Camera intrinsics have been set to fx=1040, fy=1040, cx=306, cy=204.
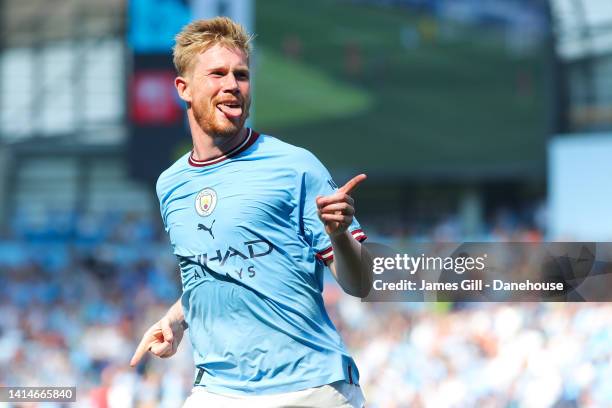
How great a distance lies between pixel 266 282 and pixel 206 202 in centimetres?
30

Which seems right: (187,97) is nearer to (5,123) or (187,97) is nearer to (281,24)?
(281,24)

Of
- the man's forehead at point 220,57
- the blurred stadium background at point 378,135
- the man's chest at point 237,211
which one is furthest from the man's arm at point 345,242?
the blurred stadium background at point 378,135

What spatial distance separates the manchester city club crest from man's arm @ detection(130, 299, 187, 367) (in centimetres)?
37

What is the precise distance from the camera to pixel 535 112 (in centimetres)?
1417

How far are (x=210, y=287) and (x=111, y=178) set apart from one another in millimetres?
16950

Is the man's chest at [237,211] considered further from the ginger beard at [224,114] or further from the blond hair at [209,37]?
the blond hair at [209,37]

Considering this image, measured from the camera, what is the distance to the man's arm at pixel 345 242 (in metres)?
2.59

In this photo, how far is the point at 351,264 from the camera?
2762 mm

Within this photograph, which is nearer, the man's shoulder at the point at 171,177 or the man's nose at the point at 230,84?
the man's nose at the point at 230,84

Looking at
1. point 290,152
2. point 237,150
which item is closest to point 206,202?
point 237,150

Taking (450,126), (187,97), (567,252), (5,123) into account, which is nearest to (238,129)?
(187,97)

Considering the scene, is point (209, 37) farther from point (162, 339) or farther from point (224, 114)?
point (162, 339)

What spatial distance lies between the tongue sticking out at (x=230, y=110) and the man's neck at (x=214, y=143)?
0.19ft

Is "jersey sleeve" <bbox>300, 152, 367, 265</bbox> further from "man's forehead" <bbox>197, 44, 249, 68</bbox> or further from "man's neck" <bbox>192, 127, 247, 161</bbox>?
"man's forehead" <bbox>197, 44, 249, 68</bbox>
